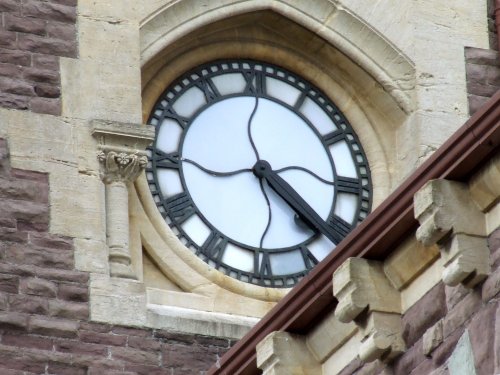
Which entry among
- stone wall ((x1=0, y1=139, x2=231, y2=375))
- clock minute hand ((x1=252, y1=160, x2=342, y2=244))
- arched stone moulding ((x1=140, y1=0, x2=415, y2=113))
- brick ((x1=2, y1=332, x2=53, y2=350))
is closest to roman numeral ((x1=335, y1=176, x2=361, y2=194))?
clock minute hand ((x1=252, y1=160, x2=342, y2=244))

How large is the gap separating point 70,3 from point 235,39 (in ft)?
4.59

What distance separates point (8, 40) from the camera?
18375 mm

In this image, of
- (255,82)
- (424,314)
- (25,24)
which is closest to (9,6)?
(25,24)

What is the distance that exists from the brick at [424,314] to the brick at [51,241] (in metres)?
5.05

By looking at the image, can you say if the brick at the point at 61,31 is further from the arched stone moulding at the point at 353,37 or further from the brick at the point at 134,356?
the brick at the point at 134,356

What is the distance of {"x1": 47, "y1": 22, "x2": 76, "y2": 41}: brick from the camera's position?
731 inches

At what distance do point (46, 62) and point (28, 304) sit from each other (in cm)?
183

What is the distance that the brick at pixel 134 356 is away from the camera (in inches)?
693

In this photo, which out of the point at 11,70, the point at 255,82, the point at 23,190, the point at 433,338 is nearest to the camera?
the point at 433,338

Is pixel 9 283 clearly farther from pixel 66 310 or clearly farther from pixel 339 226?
pixel 339 226

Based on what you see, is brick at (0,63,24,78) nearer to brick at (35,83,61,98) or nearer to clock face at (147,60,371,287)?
brick at (35,83,61,98)

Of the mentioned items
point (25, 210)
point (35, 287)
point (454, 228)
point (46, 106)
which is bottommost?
point (454, 228)

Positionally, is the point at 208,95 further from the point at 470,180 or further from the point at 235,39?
the point at 470,180

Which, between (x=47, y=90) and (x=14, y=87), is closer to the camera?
(x=14, y=87)
